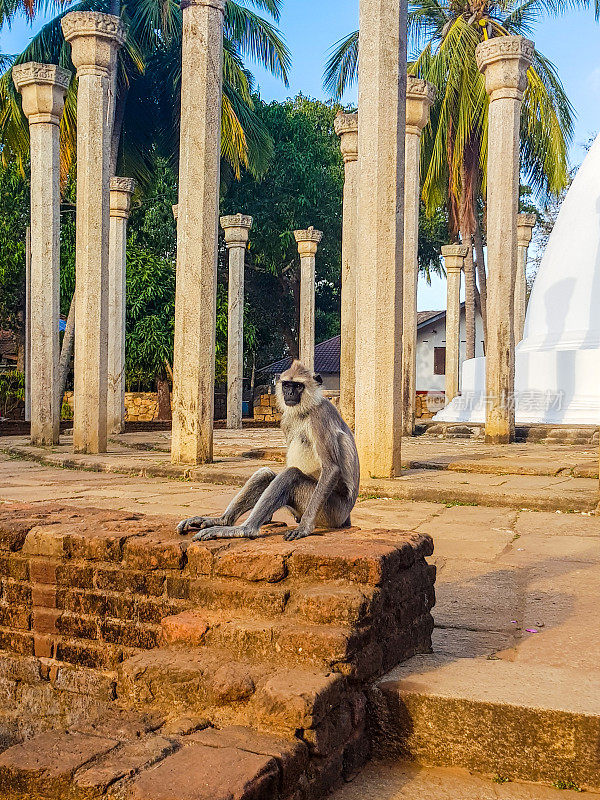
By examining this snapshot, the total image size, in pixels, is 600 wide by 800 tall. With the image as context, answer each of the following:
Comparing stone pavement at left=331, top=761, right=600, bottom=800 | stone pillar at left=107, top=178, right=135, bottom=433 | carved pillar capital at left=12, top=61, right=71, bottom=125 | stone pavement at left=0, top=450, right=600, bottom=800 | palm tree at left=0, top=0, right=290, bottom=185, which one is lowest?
stone pavement at left=331, top=761, right=600, bottom=800

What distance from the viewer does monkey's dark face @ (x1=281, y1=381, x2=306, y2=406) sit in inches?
147

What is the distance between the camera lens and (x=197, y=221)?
26.5 feet

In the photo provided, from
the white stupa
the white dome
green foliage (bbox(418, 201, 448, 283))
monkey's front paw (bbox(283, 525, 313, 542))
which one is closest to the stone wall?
the white stupa

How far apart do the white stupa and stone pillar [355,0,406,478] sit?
21.0ft

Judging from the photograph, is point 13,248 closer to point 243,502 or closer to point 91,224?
point 91,224

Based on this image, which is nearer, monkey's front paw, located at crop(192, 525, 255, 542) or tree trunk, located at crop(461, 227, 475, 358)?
monkey's front paw, located at crop(192, 525, 255, 542)

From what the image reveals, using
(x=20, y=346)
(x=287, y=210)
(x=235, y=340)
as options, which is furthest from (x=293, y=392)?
(x=287, y=210)

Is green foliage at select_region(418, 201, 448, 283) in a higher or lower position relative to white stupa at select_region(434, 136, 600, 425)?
higher

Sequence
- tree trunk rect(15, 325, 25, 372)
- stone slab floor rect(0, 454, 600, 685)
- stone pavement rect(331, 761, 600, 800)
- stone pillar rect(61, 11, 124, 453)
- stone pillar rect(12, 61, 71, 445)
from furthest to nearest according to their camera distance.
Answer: tree trunk rect(15, 325, 25, 372), stone pillar rect(12, 61, 71, 445), stone pillar rect(61, 11, 124, 453), stone slab floor rect(0, 454, 600, 685), stone pavement rect(331, 761, 600, 800)

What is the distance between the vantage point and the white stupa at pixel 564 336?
12.9m

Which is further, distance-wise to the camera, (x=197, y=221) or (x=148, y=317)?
(x=148, y=317)

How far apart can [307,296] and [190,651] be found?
15972 millimetres

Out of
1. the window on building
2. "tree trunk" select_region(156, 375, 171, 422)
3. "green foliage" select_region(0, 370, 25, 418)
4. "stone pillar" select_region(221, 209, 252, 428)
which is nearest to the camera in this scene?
"stone pillar" select_region(221, 209, 252, 428)

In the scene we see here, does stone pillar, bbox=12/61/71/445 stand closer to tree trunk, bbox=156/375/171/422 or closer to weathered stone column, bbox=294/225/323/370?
weathered stone column, bbox=294/225/323/370
